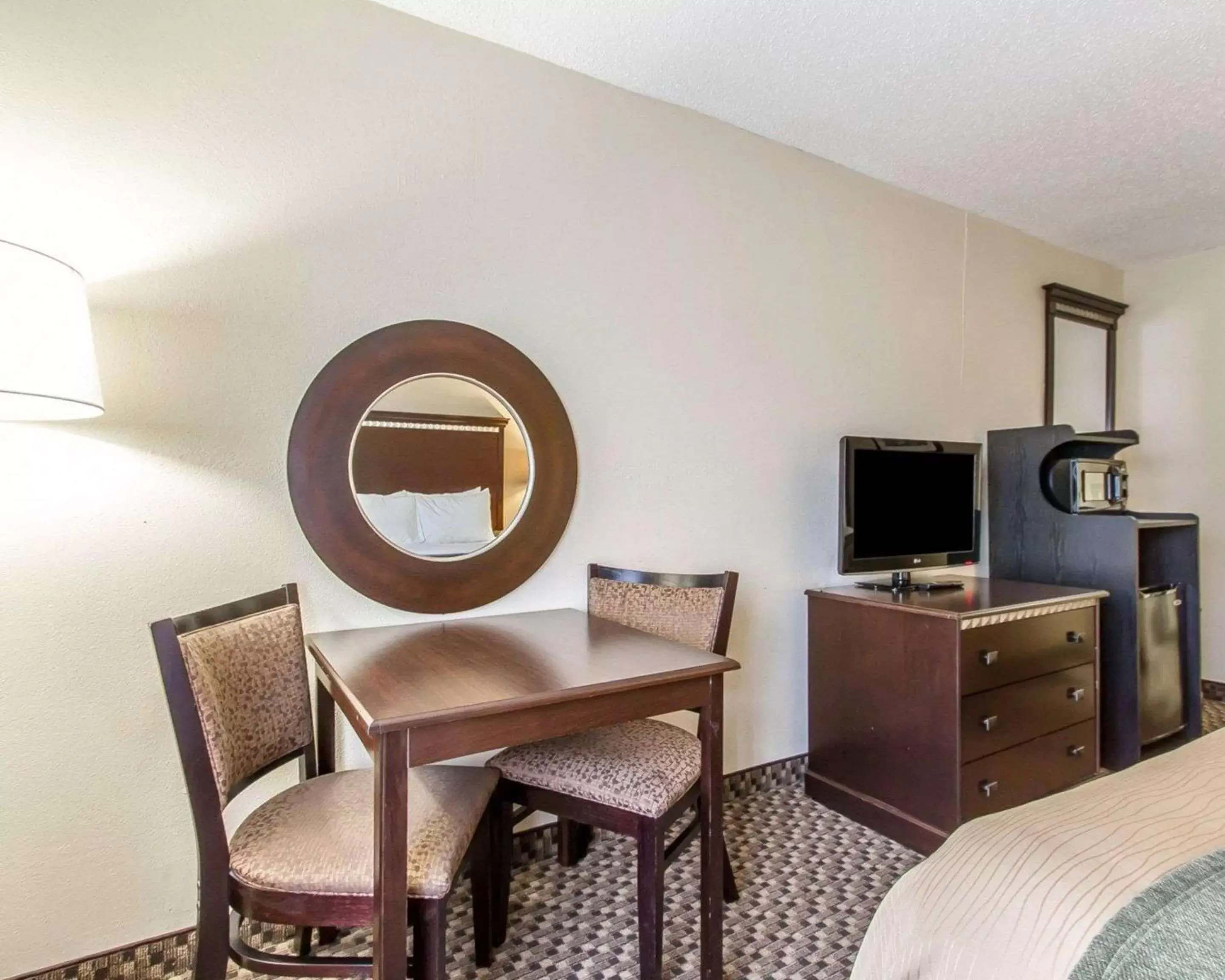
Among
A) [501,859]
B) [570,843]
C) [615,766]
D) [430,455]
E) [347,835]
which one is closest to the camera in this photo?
[347,835]

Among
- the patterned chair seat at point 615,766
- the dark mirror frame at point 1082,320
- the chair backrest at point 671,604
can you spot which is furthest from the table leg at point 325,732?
the dark mirror frame at point 1082,320

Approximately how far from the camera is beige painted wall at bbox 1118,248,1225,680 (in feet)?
11.6

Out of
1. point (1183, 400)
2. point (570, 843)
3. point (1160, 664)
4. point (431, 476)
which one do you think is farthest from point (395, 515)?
point (1183, 400)

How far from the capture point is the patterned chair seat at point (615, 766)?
1.47 metres

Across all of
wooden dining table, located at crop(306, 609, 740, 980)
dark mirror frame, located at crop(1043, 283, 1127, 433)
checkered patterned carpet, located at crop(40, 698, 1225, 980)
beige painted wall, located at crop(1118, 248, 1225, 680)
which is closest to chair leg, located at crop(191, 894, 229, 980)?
wooden dining table, located at crop(306, 609, 740, 980)

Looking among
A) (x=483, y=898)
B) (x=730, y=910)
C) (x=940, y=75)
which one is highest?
(x=940, y=75)

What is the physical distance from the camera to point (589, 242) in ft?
6.90

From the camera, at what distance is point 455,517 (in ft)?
6.22

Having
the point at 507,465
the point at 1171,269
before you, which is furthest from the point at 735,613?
the point at 1171,269

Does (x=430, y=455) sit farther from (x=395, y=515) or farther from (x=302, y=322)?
Answer: (x=302, y=322)

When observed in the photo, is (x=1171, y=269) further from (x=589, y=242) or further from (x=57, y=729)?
(x=57, y=729)

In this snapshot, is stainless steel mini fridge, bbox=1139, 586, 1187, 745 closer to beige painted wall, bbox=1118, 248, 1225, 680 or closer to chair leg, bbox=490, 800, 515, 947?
beige painted wall, bbox=1118, 248, 1225, 680

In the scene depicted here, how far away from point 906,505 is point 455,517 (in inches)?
66.5

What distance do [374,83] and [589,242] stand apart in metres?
0.72
